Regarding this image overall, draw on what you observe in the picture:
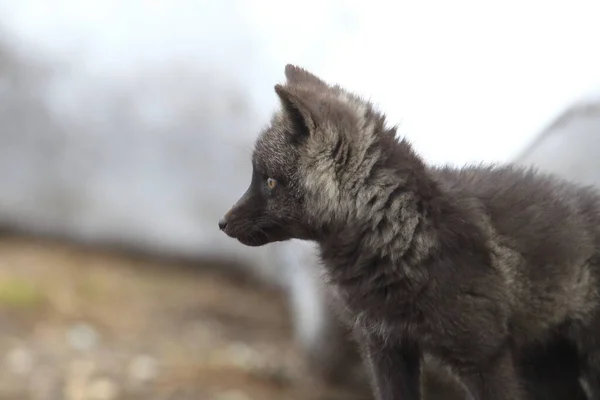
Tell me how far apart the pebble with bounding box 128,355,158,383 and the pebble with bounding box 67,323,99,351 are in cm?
39

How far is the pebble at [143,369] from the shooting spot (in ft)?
16.3

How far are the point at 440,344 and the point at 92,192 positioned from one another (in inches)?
194

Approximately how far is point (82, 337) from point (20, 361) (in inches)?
20.1

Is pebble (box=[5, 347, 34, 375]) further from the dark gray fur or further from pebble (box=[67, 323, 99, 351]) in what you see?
the dark gray fur

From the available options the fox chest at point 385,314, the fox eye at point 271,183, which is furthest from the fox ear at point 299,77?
the fox chest at point 385,314

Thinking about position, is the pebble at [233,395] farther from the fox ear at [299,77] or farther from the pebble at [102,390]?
the fox ear at [299,77]

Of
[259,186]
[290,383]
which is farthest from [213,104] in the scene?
[259,186]

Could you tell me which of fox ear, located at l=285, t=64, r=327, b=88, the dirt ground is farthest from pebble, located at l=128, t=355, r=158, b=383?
fox ear, located at l=285, t=64, r=327, b=88

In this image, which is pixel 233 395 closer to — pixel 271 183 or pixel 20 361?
pixel 20 361

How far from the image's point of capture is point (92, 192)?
21.6ft

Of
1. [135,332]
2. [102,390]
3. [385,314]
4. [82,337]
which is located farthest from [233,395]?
[385,314]

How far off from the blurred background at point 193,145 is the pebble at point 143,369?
13 millimetres

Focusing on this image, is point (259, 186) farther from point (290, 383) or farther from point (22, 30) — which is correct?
point (22, 30)

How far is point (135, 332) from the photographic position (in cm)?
567
